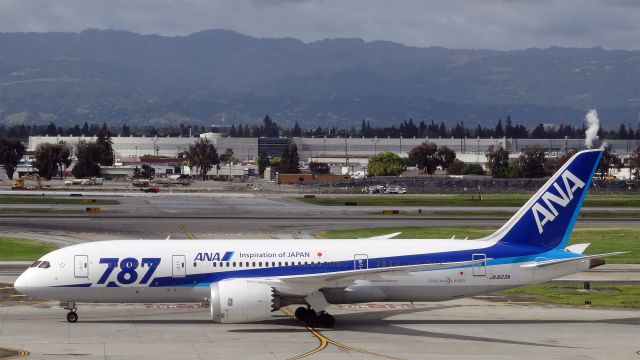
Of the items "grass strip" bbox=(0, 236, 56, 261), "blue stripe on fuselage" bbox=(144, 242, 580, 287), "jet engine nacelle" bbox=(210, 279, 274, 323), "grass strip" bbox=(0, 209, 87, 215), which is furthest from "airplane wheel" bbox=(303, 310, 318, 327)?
"grass strip" bbox=(0, 209, 87, 215)

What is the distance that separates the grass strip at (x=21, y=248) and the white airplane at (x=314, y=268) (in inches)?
1007

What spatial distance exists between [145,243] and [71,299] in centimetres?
421

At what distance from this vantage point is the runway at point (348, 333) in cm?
3994

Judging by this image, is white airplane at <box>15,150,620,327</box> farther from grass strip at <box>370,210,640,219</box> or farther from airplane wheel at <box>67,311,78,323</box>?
grass strip at <box>370,210,640,219</box>

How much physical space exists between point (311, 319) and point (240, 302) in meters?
3.78

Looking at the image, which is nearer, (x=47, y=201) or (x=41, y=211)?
(x=41, y=211)

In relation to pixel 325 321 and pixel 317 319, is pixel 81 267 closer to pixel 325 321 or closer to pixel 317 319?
pixel 317 319

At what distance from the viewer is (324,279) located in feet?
147

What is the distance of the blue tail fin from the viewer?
4772cm

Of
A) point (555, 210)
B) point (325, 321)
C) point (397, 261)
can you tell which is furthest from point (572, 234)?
point (325, 321)

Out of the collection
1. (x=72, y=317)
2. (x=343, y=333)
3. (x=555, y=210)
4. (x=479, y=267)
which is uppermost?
(x=555, y=210)

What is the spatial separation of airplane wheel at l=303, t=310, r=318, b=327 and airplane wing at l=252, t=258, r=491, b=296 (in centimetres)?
97

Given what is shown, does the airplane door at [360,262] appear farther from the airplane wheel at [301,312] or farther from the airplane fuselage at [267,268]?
the airplane wheel at [301,312]

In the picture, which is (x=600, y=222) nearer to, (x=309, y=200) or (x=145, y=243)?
(x=309, y=200)
